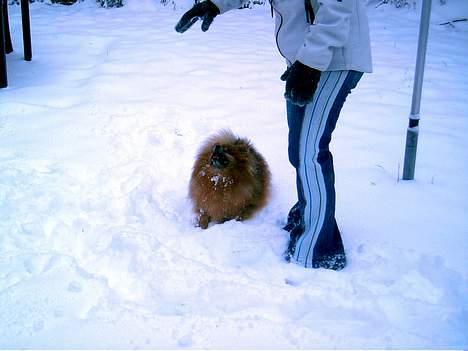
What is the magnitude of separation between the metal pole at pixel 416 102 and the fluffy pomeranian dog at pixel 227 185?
3.00ft

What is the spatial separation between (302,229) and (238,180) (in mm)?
534

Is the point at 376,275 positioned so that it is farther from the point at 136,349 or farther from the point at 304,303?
the point at 136,349

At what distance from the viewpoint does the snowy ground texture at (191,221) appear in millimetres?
1623

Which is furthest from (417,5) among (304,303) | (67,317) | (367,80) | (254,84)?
(67,317)

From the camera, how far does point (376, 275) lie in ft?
6.50

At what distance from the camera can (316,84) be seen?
1.65 meters

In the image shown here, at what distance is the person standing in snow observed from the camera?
1580mm

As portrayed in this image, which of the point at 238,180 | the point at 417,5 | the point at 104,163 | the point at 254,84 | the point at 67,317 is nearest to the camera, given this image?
the point at 67,317

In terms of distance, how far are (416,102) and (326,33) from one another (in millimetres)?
1285

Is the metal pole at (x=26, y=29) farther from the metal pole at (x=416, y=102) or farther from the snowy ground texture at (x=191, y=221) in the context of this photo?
the metal pole at (x=416, y=102)

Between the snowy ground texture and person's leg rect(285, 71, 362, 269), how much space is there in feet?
0.34

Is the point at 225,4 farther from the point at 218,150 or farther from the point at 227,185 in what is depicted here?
the point at 227,185

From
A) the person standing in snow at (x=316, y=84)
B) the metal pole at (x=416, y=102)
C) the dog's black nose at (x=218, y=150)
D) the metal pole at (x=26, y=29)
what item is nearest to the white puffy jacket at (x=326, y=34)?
the person standing in snow at (x=316, y=84)

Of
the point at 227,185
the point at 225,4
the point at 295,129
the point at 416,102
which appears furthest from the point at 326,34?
the point at 416,102
